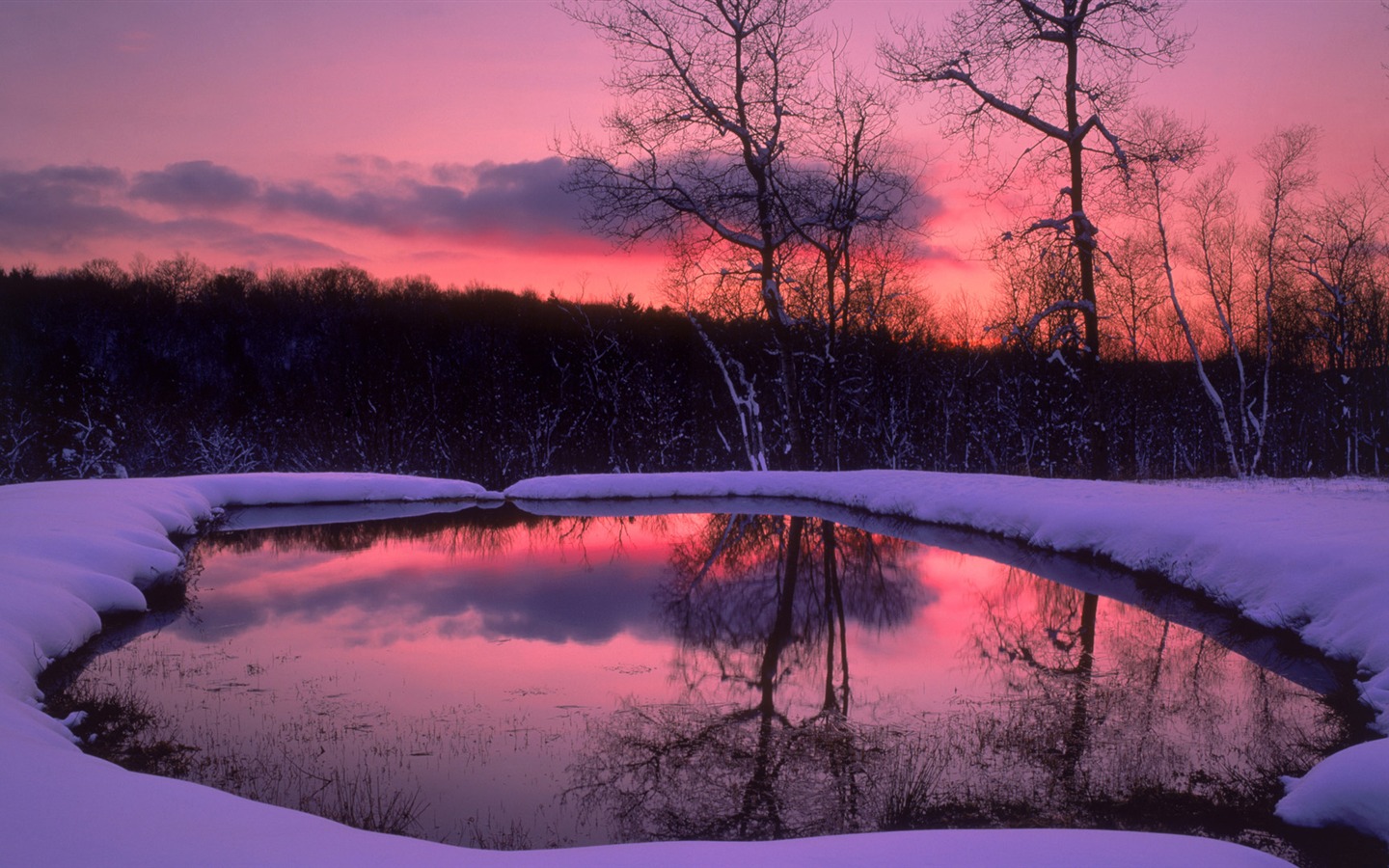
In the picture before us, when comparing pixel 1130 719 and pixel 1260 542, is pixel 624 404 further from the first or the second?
pixel 1130 719

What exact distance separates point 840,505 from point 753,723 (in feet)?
45.1

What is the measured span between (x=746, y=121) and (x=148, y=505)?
51.7 feet

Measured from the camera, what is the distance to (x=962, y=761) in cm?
573

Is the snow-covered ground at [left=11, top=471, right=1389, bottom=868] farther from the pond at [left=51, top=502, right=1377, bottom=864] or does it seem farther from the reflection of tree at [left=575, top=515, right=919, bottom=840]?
the reflection of tree at [left=575, top=515, right=919, bottom=840]

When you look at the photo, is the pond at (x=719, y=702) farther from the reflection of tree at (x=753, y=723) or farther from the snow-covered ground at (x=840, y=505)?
the snow-covered ground at (x=840, y=505)

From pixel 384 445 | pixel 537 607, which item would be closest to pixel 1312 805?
pixel 537 607

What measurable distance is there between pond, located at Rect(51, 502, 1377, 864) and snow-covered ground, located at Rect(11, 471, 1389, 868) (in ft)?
1.36

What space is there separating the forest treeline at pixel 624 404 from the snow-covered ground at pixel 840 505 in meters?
10.2

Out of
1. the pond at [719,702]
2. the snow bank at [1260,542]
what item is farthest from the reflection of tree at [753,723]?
the snow bank at [1260,542]

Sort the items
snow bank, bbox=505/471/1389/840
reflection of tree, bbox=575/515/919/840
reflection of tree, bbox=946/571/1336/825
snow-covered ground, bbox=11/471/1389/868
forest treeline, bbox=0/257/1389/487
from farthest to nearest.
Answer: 1. forest treeline, bbox=0/257/1389/487
2. reflection of tree, bbox=946/571/1336/825
3. reflection of tree, bbox=575/515/919/840
4. snow bank, bbox=505/471/1389/840
5. snow-covered ground, bbox=11/471/1389/868

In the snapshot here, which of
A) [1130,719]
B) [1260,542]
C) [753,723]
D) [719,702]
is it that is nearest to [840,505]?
[1260,542]

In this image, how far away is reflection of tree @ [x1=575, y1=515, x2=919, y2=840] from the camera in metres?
5.06

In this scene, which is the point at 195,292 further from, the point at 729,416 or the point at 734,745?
the point at 734,745

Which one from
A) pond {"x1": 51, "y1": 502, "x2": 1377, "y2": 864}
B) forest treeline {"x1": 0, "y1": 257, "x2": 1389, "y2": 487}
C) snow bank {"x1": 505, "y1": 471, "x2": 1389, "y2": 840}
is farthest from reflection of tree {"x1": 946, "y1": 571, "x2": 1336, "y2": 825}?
forest treeline {"x1": 0, "y1": 257, "x2": 1389, "y2": 487}
